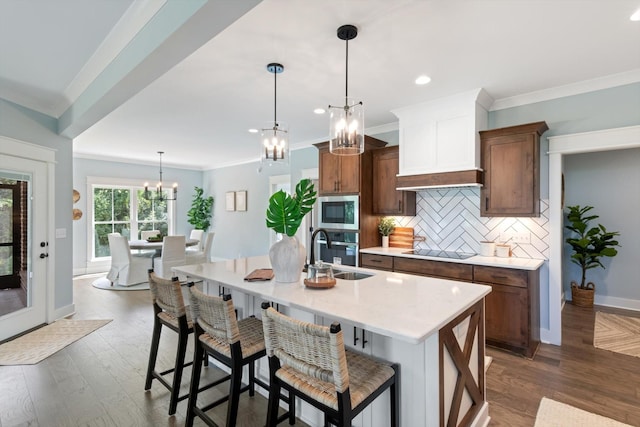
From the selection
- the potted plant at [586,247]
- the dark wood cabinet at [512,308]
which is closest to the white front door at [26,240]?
the dark wood cabinet at [512,308]

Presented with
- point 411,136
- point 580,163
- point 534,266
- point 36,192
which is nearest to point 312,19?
point 411,136

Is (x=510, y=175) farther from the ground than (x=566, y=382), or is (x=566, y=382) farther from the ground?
(x=510, y=175)

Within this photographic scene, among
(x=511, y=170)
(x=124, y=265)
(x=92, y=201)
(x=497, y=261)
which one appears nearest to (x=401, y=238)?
(x=497, y=261)

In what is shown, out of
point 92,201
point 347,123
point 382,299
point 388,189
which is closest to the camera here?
point 382,299

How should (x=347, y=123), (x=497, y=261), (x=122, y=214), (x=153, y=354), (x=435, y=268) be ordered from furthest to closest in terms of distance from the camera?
(x=122, y=214) < (x=435, y=268) < (x=497, y=261) < (x=153, y=354) < (x=347, y=123)

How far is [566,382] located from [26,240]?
18.5 ft

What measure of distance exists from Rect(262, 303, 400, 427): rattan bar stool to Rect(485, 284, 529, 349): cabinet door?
2.01 meters

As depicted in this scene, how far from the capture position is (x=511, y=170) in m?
3.34

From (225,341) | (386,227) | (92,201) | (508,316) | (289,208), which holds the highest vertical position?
(92,201)

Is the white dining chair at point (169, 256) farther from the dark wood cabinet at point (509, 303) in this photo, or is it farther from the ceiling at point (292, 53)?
the dark wood cabinet at point (509, 303)

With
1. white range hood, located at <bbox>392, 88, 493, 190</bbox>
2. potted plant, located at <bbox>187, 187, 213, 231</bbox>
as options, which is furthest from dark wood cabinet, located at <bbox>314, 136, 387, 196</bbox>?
potted plant, located at <bbox>187, 187, 213, 231</bbox>

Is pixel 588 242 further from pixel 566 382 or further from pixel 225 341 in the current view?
pixel 225 341

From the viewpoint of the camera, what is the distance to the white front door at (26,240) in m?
3.51

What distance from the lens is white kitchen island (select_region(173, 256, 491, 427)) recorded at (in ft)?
4.83
